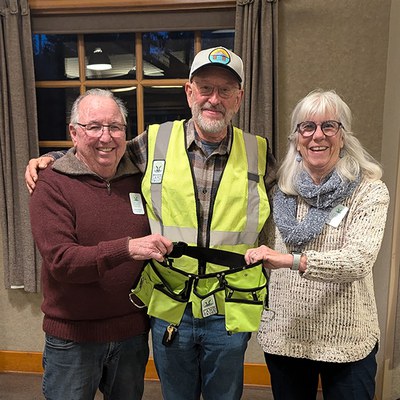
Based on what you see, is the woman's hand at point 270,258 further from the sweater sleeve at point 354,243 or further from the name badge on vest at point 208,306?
the name badge on vest at point 208,306

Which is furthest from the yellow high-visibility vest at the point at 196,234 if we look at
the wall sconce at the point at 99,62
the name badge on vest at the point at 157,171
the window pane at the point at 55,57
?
the window pane at the point at 55,57

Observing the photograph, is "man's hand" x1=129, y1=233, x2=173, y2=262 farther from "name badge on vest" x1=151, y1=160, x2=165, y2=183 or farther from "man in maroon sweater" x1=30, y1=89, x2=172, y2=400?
"name badge on vest" x1=151, y1=160, x2=165, y2=183

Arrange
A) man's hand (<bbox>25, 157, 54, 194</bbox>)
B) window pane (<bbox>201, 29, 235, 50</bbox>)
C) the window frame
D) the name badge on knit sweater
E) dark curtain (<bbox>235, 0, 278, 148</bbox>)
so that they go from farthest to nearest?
window pane (<bbox>201, 29, 235, 50</bbox>)
the window frame
dark curtain (<bbox>235, 0, 278, 148</bbox>)
man's hand (<bbox>25, 157, 54, 194</bbox>)
the name badge on knit sweater

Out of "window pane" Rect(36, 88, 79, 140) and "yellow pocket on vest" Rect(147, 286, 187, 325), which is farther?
"window pane" Rect(36, 88, 79, 140)

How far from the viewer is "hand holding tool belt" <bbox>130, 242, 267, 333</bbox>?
1452 millimetres

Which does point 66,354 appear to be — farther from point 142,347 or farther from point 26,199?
point 26,199

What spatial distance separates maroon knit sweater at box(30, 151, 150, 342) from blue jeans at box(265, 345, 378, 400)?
0.54m

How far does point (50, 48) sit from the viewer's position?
2.81 metres

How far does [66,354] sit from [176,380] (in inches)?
16.3

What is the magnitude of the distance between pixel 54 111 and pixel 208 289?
6.56ft

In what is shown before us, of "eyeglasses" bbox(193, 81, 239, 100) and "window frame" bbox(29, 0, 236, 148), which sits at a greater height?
"window frame" bbox(29, 0, 236, 148)

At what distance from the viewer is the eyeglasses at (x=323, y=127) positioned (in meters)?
1.40

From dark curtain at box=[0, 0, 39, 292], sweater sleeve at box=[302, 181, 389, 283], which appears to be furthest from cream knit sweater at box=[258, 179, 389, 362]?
dark curtain at box=[0, 0, 39, 292]

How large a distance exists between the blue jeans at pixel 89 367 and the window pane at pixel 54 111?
175 cm
